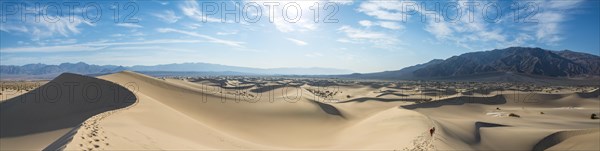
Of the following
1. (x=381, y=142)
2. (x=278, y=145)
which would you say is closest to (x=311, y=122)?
(x=278, y=145)

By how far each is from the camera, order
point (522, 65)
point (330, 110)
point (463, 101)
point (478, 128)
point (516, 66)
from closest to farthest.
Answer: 1. point (478, 128)
2. point (330, 110)
3. point (463, 101)
4. point (516, 66)
5. point (522, 65)

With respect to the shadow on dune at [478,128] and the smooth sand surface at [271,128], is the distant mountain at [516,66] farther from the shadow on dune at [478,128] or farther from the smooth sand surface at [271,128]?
the shadow on dune at [478,128]

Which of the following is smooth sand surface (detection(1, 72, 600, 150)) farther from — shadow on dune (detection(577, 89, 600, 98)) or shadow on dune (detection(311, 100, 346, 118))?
shadow on dune (detection(577, 89, 600, 98))

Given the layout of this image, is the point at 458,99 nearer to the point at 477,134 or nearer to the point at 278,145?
the point at 477,134

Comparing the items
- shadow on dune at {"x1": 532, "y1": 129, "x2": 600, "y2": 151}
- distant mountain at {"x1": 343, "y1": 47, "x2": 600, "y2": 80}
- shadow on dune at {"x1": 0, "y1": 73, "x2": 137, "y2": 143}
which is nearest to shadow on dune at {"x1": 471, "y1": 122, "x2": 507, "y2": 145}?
shadow on dune at {"x1": 532, "y1": 129, "x2": 600, "y2": 151}

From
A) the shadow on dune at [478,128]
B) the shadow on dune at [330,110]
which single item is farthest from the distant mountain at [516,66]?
the shadow on dune at [478,128]

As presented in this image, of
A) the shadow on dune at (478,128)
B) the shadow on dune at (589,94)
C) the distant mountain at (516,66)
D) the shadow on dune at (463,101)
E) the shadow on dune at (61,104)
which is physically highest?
the distant mountain at (516,66)

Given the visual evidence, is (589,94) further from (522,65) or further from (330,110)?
(522,65)

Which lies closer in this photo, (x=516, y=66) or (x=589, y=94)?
(x=589, y=94)

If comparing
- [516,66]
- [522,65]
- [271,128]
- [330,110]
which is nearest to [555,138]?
[271,128]
